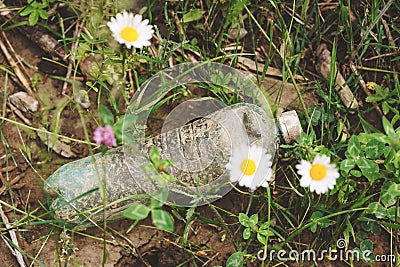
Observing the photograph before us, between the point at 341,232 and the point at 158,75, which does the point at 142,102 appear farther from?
the point at 341,232

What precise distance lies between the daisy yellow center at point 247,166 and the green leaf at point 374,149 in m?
0.36

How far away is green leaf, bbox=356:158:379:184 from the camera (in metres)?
1.69

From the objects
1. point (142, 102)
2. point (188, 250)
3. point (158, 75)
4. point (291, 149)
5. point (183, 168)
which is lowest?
point (188, 250)

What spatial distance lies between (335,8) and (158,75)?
0.75 m

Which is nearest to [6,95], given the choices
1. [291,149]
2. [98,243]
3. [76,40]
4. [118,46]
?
[76,40]

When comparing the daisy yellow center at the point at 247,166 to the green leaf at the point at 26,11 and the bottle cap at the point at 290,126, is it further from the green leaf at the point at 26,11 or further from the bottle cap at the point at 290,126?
the green leaf at the point at 26,11

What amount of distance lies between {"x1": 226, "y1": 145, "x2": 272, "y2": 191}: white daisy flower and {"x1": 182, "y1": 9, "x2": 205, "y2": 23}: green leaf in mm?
626

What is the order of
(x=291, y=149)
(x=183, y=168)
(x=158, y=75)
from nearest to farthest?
(x=183, y=168) → (x=291, y=149) → (x=158, y=75)

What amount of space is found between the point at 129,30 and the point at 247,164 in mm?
560

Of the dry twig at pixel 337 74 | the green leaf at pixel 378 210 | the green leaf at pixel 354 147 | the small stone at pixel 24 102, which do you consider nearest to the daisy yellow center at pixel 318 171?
the green leaf at pixel 354 147

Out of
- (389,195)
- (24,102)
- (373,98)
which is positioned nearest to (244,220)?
(389,195)

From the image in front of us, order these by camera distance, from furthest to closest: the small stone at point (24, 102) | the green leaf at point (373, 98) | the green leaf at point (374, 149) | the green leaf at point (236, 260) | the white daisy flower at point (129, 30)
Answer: the small stone at point (24, 102) < the green leaf at point (373, 98) < the green leaf at point (236, 260) < the green leaf at point (374, 149) < the white daisy flower at point (129, 30)

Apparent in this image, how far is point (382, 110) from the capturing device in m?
2.06

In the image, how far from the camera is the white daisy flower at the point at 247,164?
5.74 ft
